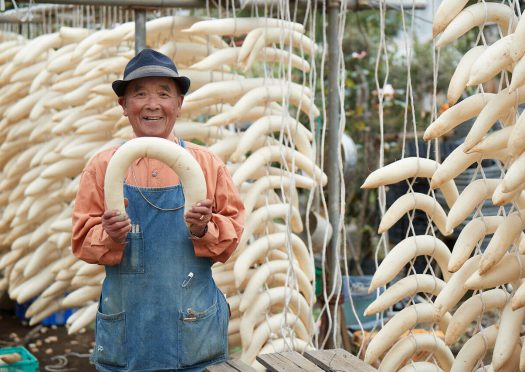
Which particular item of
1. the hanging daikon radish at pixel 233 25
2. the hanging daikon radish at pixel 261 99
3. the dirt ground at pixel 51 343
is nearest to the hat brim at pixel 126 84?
the hanging daikon radish at pixel 261 99

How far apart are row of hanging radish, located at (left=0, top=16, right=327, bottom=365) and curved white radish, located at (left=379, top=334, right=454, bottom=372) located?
1.80 feet

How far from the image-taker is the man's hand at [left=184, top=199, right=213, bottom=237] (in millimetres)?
2100

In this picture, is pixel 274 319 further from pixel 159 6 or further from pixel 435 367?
pixel 159 6

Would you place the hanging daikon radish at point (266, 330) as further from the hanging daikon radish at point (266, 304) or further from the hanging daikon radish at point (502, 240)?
the hanging daikon radish at point (502, 240)

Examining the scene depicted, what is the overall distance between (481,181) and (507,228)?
0.68 ft

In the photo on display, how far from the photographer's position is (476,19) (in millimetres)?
1945

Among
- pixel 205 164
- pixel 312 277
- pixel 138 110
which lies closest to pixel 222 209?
pixel 205 164

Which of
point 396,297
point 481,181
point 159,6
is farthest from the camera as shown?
point 159,6

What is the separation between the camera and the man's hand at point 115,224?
2070 millimetres

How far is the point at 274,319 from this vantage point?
2.99 metres

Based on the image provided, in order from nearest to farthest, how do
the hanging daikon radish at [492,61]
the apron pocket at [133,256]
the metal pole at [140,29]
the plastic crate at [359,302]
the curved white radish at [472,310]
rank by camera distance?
1. the hanging daikon radish at [492,61]
2. the curved white radish at [472,310]
3. the apron pocket at [133,256]
4. the metal pole at [140,29]
5. the plastic crate at [359,302]

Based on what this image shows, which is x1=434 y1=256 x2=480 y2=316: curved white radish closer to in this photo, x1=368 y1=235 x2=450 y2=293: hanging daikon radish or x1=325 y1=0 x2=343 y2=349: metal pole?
x1=368 y1=235 x2=450 y2=293: hanging daikon radish

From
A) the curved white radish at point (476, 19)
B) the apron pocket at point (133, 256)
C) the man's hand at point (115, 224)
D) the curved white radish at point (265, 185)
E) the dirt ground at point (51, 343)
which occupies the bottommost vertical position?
Result: the dirt ground at point (51, 343)

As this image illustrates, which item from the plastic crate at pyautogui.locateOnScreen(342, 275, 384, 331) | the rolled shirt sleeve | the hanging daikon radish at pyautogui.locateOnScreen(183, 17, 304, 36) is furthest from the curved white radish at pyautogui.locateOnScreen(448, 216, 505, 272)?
the plastic crate at pyautogui.locateOnScreen(342, 275, 384, 331)
